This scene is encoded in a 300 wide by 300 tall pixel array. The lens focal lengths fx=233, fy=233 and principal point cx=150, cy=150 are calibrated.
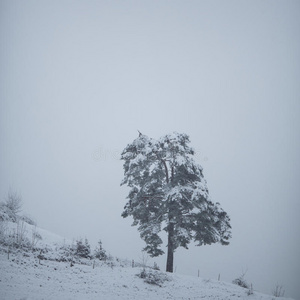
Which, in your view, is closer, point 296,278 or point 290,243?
point 296,278

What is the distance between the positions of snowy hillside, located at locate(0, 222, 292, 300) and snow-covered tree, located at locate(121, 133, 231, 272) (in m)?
2.85

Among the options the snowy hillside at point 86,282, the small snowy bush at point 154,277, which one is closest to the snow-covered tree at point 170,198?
the small snowy bush at point 154,277

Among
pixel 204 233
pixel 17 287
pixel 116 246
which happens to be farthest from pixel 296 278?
pixel 17 287

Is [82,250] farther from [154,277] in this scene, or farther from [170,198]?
[170,198]

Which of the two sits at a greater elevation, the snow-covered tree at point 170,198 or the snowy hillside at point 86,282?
the snow-covered tree at point 170,198

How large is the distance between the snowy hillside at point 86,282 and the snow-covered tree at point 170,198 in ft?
9.35

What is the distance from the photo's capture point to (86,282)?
11328mm

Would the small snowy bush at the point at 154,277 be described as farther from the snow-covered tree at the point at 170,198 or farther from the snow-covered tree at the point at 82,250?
the snow-covered tree at the point at 82,250

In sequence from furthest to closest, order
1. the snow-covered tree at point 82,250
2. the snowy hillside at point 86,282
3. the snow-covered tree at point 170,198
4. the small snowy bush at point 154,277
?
the snow-covered tree at point 170,198, the snow-covered tree at point 82,250, the small snowy bush at point 154,277, the snowy hillside at point 86,282

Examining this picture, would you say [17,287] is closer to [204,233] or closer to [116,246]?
[204,233]

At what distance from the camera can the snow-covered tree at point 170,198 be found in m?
16.3

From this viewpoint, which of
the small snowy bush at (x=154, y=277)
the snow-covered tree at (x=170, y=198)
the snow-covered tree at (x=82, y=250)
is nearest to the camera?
the small snowy bush at (x=154, y=277)

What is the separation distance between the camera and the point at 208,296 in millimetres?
12375

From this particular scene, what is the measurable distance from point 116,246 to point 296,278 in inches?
2673
